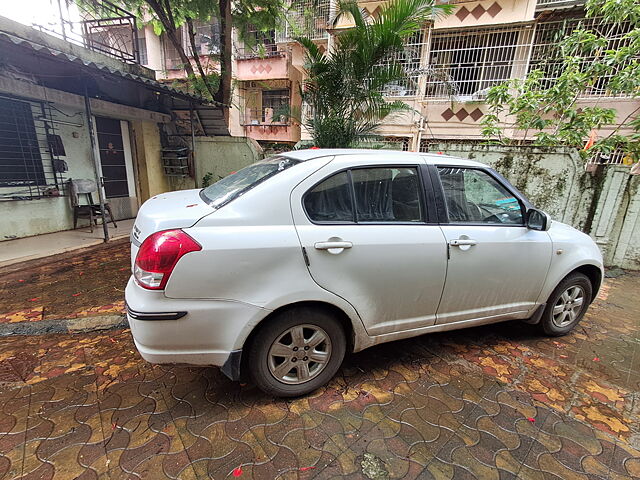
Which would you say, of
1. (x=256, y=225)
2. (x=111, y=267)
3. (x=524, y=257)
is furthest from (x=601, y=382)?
(x=111, y=267)

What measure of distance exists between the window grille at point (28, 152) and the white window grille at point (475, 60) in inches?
370

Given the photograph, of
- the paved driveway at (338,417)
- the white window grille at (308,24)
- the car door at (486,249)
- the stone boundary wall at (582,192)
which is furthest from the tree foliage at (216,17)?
the paved driveway at (338,417)

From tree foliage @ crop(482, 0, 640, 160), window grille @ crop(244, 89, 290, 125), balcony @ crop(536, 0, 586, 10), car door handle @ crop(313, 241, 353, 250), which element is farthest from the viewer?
window grille @ crop(244, 89, 290, 125)

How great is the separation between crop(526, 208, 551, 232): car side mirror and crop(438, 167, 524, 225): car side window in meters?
0.06

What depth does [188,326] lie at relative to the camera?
1734 millimetres

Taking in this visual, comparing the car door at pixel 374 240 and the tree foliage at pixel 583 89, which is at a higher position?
the tree foliage at pixel 583 89

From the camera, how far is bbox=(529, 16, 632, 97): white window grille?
28.5 ft

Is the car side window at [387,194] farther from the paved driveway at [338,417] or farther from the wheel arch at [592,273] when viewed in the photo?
the wheel arch at [592,273]

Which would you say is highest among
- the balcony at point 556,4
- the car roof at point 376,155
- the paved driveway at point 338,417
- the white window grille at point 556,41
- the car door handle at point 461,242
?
the balcony at point 556,4

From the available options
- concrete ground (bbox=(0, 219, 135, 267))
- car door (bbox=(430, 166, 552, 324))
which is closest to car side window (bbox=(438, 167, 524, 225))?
car door (bbox=(430, 166, 552, 324))

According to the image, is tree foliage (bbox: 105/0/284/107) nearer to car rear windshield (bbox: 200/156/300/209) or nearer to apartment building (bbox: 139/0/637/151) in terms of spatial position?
apartment building (bbox: 139/0/637/151)

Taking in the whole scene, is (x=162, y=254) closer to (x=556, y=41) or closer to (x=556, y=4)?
(x=556, y=41)

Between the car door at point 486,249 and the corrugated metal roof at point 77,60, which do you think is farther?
the corrugated metal roof at point 77,60

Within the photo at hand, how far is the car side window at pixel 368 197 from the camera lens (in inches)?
78.4
